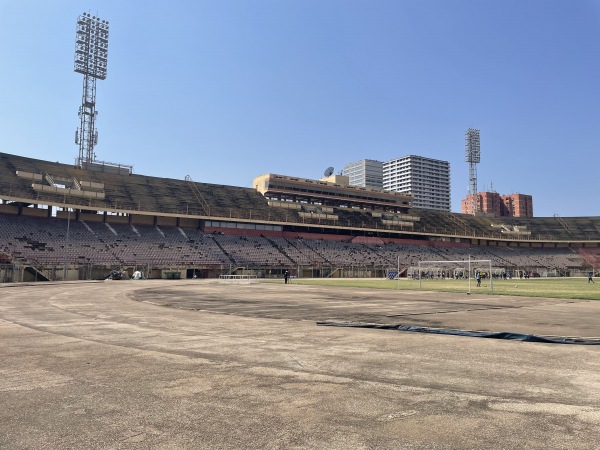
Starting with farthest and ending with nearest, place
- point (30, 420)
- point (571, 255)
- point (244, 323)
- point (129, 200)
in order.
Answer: point (571, 255)
point (129, 200)
point (244, 323)
point (30, 420)

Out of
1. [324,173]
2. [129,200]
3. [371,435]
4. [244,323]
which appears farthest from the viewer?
[324,173]

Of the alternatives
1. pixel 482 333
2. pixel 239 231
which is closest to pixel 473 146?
pixel 239 231

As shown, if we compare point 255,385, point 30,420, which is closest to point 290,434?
point 255,385

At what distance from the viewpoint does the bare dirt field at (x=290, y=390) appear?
4332 mm

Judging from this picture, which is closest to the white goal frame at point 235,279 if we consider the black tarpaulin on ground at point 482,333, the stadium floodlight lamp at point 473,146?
the black tarpaulin on ground at point 482,333

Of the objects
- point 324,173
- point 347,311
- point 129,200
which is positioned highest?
point 324,173

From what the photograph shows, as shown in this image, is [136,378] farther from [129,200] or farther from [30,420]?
[129,200]

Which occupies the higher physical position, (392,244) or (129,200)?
(129,200)

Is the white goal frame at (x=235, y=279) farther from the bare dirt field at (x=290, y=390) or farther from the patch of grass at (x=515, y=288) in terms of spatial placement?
the bare dirt field at (x=290, y=390)

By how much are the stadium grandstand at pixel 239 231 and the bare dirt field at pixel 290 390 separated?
44855mm

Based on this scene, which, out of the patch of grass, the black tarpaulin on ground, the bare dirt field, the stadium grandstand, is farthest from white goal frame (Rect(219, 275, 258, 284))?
the bare dirt field

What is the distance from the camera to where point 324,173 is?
112m

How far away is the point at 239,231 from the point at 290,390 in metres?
72.6

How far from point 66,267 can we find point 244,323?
1758 inches
